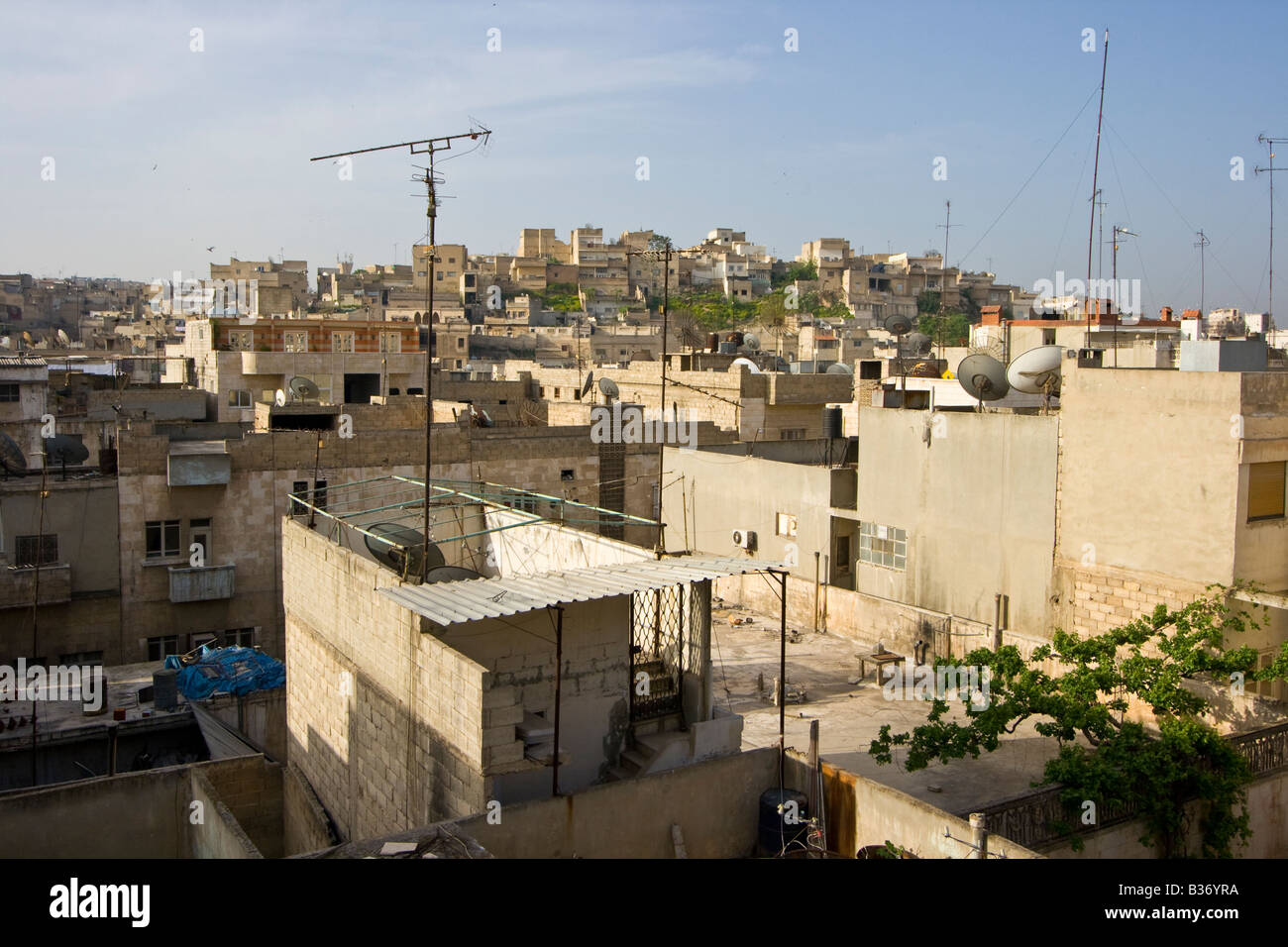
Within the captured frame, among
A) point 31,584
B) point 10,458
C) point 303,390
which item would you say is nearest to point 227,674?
point 31,584

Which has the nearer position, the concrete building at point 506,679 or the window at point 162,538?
the concrete building at point 506,679

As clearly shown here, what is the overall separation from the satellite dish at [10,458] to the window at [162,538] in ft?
11.2

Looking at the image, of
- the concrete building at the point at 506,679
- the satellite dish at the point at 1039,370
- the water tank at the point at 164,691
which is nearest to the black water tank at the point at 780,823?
the concrete building at the point at 506,679

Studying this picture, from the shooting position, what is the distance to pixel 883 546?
60.7ft

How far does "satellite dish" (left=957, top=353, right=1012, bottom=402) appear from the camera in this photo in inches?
744

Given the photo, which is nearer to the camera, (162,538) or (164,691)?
(164,691)

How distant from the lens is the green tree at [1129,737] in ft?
35.3

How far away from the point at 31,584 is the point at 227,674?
518 centimetres

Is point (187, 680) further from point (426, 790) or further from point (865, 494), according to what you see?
point (865, 494)

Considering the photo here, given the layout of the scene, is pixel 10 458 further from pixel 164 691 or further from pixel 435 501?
pixel 435 501

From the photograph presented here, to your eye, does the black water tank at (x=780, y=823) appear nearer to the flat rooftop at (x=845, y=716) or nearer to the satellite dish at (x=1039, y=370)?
the flat rooftop at (x=845, y=716)

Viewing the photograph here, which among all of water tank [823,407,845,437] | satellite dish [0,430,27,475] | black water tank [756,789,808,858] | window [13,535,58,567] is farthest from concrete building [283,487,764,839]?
water tank [823,407,845,437]
